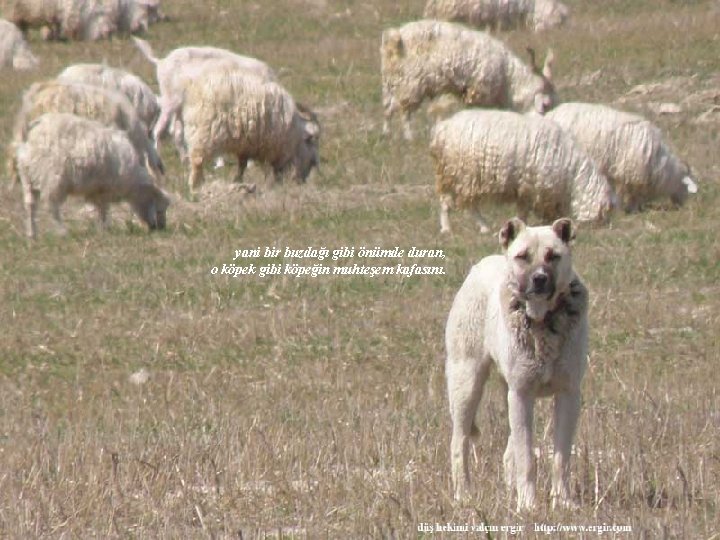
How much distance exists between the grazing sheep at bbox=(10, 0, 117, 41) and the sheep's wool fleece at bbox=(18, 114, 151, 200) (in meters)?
14.1

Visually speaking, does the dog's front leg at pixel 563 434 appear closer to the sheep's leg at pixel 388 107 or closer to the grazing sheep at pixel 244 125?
the grazing sheep at pixel 244 125

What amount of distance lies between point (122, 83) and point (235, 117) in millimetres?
3277

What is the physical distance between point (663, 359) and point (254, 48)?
644 inches

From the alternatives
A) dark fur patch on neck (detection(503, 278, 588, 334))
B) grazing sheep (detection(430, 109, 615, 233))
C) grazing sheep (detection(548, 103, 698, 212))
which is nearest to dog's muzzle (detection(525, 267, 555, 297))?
dark fur patch on neck (detection(503, 278, 588, 334))

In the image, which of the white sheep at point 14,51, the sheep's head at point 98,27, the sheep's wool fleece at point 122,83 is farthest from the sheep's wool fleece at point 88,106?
the sheep's head at point 98,27

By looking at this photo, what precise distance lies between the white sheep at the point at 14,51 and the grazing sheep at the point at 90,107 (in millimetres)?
9447

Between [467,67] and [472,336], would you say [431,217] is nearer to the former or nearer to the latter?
[467,67]

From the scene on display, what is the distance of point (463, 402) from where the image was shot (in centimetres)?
646

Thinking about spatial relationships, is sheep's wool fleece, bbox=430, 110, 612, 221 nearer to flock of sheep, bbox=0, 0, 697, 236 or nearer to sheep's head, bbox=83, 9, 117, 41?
flock of sheep, bbox=0, 0, 697, 236

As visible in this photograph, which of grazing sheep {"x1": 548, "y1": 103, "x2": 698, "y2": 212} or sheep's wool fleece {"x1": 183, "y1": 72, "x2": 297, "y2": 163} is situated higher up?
grazing sheep {"x1": 548, "y1": 103, "x2": 698, "y2": 212}

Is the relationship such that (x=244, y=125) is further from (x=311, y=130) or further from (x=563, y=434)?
(x=563, y=434)

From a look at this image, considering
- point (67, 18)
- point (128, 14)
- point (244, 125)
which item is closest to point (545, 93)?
point (244, 125)

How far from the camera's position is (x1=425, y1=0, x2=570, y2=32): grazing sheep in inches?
1038

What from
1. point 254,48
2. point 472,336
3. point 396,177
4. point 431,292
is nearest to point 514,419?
point 472,336
